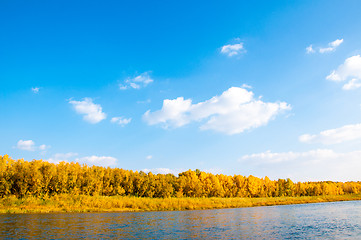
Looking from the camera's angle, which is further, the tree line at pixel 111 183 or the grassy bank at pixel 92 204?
the tree line at pixel 111 183

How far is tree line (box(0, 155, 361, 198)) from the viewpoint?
214 ft

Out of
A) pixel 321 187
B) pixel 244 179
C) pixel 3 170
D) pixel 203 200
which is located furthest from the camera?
pixel 321 187

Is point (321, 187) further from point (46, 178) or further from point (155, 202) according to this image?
point (46, 178)

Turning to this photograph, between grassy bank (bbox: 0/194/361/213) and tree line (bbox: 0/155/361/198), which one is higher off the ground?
tree line (bbox: 0/155/361/198)

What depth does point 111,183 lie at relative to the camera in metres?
91.9

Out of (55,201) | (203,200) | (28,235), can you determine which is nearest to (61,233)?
(28,235)

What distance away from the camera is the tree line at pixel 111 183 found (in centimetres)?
6538

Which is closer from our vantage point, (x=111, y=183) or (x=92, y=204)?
(x=92, y=204)

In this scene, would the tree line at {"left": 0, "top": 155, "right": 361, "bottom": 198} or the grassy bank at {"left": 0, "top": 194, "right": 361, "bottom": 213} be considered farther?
the tree line at {"left": 0, "top": 155, "right": 361, "bottom": 198}

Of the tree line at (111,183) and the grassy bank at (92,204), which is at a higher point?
the tree line at (111,183)

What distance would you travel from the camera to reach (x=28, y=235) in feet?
78.9

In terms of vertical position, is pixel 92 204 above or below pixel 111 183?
below

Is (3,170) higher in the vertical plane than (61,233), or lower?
higher

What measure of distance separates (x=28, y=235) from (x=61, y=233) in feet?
9.33
